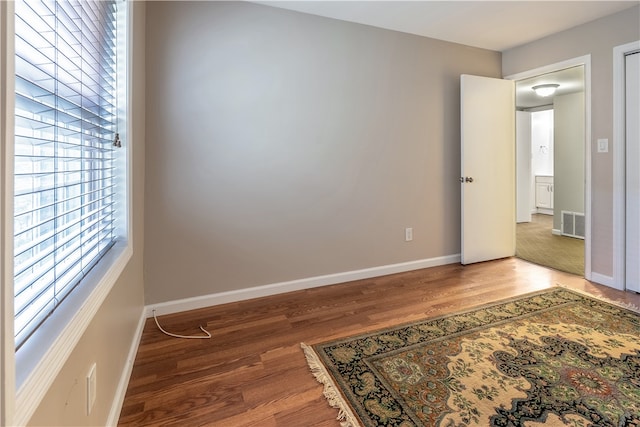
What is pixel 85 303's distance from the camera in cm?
95

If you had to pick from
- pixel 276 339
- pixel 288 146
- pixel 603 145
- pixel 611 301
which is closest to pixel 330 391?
pixel 276 339

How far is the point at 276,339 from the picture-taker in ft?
6.43

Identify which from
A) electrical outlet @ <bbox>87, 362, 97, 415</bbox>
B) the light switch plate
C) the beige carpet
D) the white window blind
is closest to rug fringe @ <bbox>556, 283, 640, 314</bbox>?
the beige carpet

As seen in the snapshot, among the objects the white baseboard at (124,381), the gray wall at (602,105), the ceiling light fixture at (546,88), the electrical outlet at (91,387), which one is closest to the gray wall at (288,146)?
the white baseboard at (124,381)

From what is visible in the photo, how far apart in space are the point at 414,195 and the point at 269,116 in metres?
1.64

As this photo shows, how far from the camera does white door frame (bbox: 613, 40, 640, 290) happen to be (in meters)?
2.63

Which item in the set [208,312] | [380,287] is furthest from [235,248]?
[380,287]

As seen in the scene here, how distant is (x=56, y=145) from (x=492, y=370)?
204cm

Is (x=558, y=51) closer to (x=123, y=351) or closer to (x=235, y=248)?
(x=235, y=248)

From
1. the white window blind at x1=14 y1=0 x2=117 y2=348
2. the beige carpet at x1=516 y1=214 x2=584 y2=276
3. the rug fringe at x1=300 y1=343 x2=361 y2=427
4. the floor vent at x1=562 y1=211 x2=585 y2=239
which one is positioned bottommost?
the rug fringe at x1=300 y1=343 x2=361 y2=427

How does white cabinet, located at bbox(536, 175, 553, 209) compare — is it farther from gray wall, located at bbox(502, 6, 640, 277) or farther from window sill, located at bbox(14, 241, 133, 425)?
window sill, located at bbox(14, 241, 133, 425)

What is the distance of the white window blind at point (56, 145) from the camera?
726 millimetres

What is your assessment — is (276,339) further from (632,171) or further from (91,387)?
(632,171)

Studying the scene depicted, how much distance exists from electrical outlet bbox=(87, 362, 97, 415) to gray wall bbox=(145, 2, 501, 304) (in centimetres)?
134
